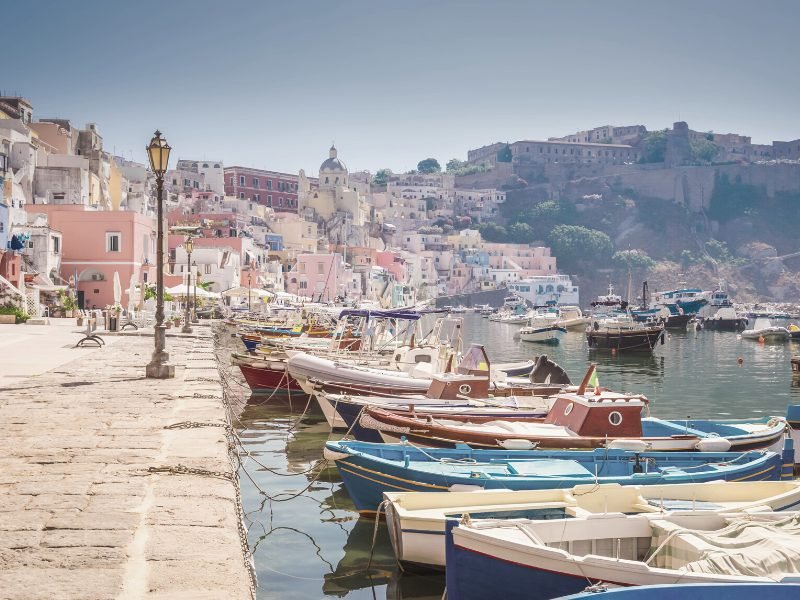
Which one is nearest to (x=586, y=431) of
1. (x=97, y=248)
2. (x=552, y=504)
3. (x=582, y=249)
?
(x=552, y=504)

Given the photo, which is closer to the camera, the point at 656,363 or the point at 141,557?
the point at 141,557

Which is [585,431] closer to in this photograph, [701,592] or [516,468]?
[516,468]

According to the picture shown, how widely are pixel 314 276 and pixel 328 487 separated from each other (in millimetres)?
76309

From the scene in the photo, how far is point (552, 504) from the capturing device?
24.6ft

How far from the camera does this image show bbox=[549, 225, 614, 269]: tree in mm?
155625

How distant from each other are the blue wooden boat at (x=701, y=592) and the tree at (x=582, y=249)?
153 metres

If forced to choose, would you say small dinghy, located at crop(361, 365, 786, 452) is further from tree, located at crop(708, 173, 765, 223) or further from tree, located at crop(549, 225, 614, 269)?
tree, located at crop(708, 173, 765, 223)

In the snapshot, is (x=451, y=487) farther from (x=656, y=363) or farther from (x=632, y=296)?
(x=632, y=296)

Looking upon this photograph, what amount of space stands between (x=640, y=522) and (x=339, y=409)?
890 cm

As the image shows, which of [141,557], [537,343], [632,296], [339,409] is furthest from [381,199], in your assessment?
[141,557]

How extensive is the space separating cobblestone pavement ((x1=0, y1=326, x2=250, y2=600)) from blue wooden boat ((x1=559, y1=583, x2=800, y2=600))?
2.32m

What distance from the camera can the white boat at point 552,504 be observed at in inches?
294

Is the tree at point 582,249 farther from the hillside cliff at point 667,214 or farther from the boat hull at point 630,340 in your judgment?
the boat hull at point 630,340

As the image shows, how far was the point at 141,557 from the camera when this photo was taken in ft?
15.2
